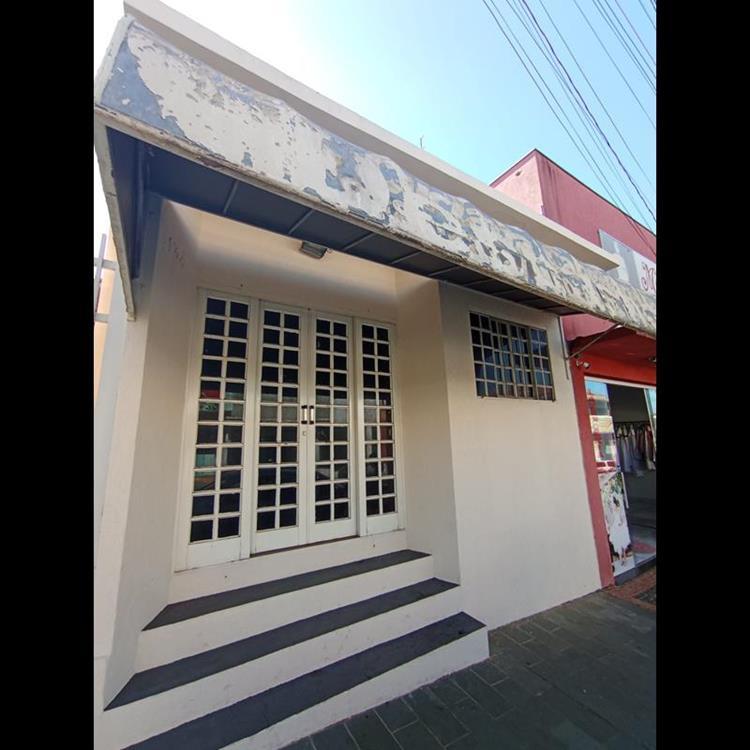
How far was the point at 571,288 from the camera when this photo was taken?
2.72 metres

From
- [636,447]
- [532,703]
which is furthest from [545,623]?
[636,447]

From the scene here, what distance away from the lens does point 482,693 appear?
2.45 metres

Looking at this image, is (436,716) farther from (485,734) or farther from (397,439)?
(397,439)

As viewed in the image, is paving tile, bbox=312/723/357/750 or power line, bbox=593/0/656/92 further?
power line, bbox=593/0/656/92

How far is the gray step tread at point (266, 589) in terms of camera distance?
2.34m

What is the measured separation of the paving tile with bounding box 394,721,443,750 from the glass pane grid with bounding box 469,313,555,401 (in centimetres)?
266

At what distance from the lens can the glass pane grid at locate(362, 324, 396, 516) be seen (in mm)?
3570

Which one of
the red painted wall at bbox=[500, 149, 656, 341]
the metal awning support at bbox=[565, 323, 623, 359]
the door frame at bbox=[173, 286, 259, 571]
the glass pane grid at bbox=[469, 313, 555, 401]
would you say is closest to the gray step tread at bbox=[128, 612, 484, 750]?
the door frame at bbox=[173, 286, 259, 571]

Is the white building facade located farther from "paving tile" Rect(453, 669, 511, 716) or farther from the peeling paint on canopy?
"paving tile" Rect(453, 669, 511, 716)

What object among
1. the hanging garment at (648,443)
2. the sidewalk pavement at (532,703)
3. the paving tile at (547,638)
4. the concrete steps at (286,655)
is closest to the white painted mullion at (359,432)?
the concrete steps at (286,655)

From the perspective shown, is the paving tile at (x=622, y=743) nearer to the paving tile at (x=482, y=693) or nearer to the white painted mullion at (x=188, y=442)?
the paving tile at (x=482, y=693)
